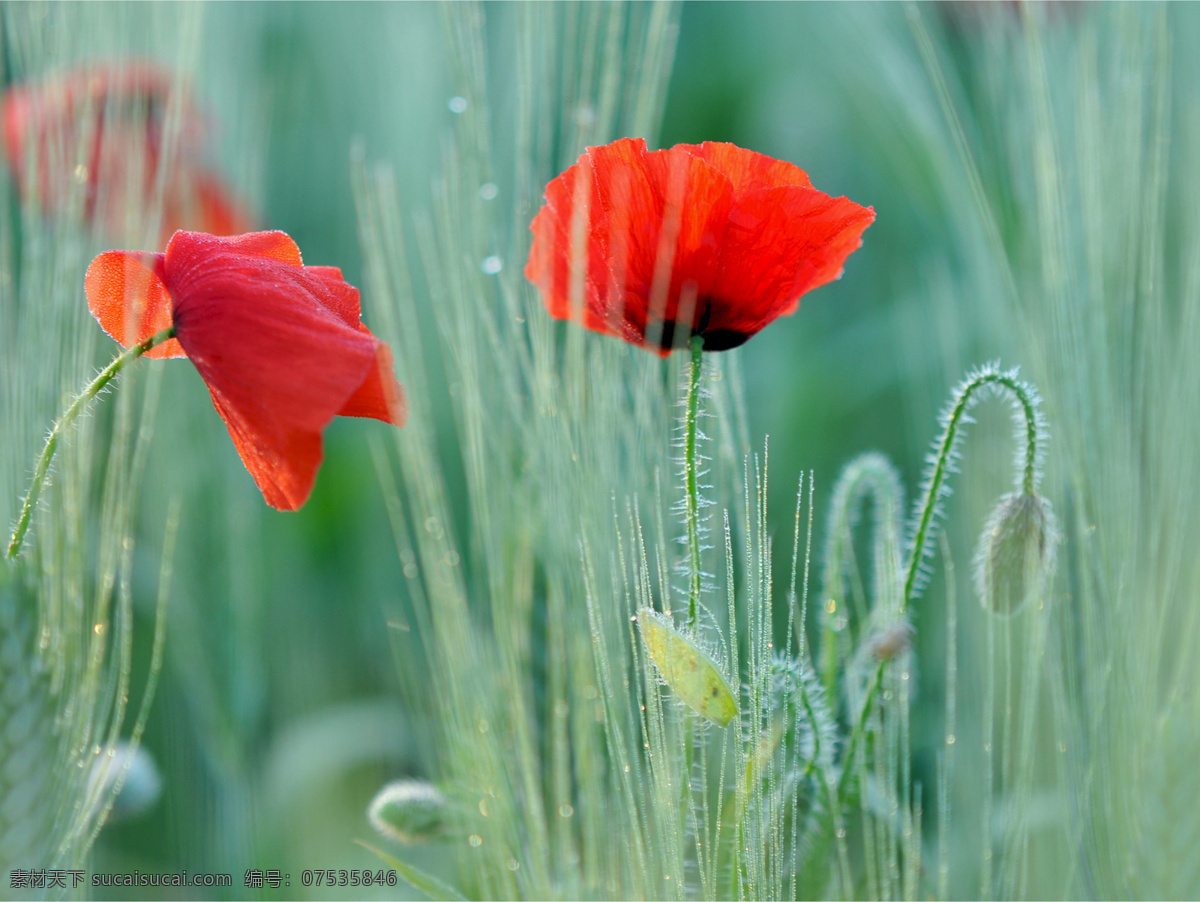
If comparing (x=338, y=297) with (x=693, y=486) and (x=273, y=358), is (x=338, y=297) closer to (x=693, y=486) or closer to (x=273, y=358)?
(x=273, y=358)

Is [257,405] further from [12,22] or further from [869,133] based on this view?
[869,133]

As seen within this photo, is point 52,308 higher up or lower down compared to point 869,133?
lower down

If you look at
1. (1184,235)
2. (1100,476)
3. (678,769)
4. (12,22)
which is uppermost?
(12,22)

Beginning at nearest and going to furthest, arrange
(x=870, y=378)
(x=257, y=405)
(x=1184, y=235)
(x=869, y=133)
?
1. (x=257, y=405)
2. (x=1184, y=235)
3. (x=870, y=378)
4. (x=869, y=133)

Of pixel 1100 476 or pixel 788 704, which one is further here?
pixel 1100 476

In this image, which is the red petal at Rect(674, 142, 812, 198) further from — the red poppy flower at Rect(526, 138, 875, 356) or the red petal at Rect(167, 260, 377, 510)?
the red petal at Rect(167, 260, 377, 510)

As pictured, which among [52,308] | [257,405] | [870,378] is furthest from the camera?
[870,378]

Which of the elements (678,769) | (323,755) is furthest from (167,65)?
(678,769)

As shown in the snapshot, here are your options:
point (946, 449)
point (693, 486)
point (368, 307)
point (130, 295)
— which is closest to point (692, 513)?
Answer: point (693, 486)
